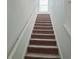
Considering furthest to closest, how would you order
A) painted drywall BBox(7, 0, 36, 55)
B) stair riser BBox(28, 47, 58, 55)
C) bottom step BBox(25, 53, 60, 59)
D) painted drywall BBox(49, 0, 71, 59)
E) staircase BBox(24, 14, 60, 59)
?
stair riser BBox(28, 47, 58, 55) → staircase BBox(24, 14, 60, 59) → bottom step BBox(25, 53, 60, 59) → painted drywall BBox(49, 0, 71, 59) → painted drywall BBox(7, 0, 36, 55)

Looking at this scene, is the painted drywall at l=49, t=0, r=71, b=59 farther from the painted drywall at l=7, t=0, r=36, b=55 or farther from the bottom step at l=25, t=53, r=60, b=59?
the painted drywall at l=7, t=0, r=36, b=55

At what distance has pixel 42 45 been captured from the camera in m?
4.44

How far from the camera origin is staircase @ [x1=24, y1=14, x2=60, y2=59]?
12.6 feet

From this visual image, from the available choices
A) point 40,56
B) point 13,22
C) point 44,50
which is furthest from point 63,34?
point 13,22

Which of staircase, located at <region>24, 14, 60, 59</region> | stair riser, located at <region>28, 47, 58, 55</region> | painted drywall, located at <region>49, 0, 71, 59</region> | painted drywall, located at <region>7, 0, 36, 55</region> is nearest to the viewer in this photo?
painted drywall, located at <region>7, 0, 36, 55</region>

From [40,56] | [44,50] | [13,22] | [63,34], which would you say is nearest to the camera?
[13,22]

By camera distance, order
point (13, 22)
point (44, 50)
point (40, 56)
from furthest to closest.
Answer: point (44, 50)
point (40, 56)
point (13, 22)

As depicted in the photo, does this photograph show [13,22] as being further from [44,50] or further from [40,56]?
[44,50]

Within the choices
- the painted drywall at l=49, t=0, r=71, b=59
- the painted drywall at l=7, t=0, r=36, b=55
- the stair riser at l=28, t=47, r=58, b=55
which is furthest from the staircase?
the painted drywall at l=7, t=0, r=36, b=55

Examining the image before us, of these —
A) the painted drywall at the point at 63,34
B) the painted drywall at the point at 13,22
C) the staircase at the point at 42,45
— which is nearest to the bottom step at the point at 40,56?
the staircase at the point at 42,45

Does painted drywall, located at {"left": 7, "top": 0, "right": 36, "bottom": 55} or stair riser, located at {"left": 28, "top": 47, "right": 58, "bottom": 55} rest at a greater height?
painted drywall, located at {"left": 7, "top": 0, "right": 36, "bottom": 55}
